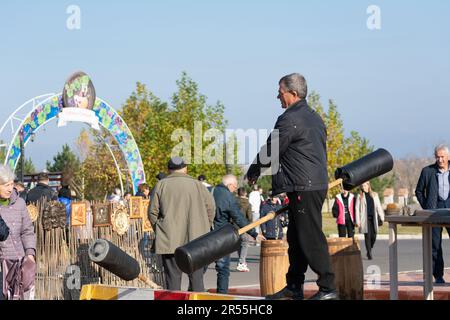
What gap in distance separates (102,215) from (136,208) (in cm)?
127

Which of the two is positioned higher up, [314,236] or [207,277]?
[314,236]

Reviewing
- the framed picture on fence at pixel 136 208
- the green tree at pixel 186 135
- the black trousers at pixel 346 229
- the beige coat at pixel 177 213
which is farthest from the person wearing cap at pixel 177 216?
the green tree at pixel 186 135

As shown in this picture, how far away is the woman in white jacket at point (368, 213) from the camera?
20.8m

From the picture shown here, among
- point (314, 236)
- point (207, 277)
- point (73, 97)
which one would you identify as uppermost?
point (73, 97)

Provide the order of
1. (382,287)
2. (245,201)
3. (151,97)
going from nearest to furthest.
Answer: (382,287), (245,201), (151,97)

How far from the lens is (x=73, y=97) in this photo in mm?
35344

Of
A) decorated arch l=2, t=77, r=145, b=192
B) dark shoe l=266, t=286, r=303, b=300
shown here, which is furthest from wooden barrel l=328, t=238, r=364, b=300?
decorated arch l=2, t=77, r=145, b=192

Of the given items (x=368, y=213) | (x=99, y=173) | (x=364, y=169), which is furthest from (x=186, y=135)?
(x=364, y=169)

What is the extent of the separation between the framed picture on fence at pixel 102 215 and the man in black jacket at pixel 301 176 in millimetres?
6480

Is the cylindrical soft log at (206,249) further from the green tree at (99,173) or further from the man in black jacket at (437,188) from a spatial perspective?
Answer: the green tree at (99,173)

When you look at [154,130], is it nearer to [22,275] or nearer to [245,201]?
[245,201]
